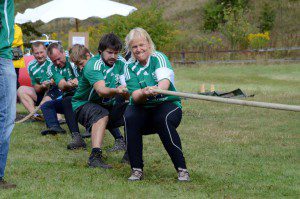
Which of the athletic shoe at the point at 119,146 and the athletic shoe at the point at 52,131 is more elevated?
the athletic shoe at the point at 119,146

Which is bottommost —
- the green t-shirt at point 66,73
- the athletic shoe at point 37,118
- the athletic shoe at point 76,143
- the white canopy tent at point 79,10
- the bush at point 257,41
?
the bush at point 257,41

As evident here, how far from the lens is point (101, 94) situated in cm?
697

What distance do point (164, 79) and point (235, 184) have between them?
1106 millimetres

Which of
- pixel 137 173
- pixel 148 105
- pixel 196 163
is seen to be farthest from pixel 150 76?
pixel 196 163

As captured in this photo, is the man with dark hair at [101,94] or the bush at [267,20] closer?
the man with dark hair at [101,94]

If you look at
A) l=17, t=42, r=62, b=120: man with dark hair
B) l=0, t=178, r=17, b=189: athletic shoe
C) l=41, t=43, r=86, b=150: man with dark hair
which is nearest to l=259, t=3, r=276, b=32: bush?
l=17, t=42, r=62, b=120: man with dark hair

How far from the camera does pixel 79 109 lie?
7570mm

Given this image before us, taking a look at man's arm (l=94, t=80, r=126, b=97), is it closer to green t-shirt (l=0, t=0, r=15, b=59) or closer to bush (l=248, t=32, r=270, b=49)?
green t-shirt (l=0, t=0, r=15, b=59)

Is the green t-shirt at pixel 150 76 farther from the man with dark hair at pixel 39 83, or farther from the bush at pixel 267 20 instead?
the bush at pixel 267 20

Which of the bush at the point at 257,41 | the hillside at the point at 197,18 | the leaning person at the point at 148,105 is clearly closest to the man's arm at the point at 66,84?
the leaning person at the point at 148,105

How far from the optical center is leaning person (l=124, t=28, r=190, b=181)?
19.7 ft

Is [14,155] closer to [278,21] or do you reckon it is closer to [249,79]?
[249,79]

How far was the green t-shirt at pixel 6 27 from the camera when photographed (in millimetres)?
5535

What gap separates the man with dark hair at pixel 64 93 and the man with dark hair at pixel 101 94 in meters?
0.87
